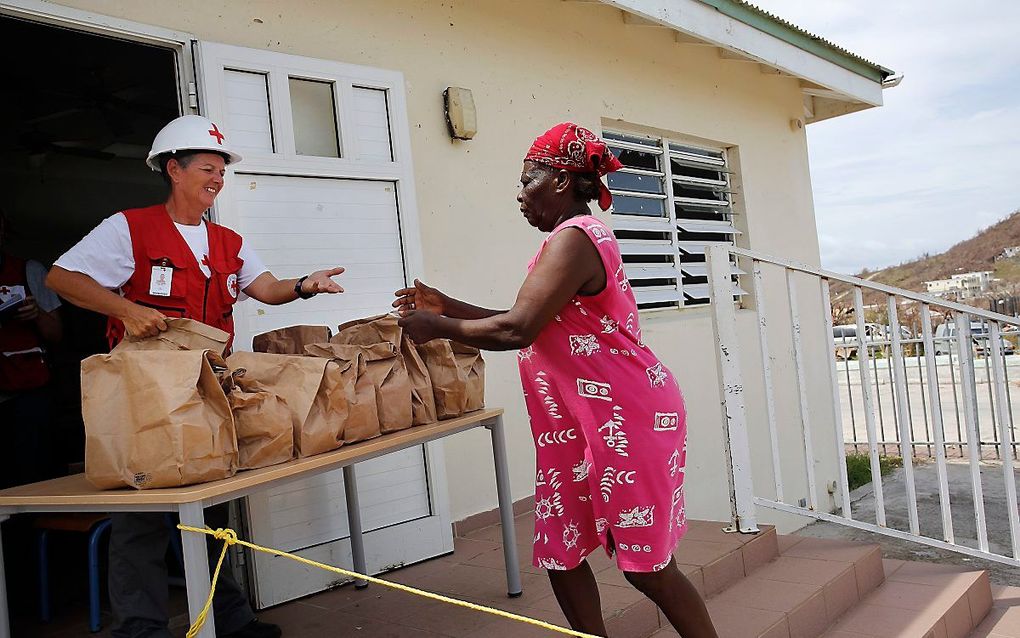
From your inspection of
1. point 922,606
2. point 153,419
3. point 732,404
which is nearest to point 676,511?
point 153,419

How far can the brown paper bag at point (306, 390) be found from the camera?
2328mm

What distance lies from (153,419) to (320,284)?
1.02 m

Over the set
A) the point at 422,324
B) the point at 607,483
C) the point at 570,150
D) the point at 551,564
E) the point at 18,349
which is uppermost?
the point at 570,150

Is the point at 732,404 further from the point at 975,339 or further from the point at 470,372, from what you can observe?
the point at 975,339

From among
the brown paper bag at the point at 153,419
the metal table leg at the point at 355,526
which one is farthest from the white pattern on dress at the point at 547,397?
the metal table leg at the point at 355,526

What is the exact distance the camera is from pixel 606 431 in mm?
2195

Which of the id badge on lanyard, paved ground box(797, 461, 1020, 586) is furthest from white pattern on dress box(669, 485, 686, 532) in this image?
paved ground box(797, 461, 1020, 586)

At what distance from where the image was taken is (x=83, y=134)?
6.19 meters

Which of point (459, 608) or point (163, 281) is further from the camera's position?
point (459, 608)

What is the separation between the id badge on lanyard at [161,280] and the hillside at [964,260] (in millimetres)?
42416

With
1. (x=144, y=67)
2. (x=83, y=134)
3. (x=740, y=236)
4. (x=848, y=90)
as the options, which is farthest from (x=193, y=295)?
(x=848, y=90)

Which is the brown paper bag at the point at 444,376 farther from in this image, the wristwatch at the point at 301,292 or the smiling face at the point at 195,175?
the smiling face at the point at 195,175

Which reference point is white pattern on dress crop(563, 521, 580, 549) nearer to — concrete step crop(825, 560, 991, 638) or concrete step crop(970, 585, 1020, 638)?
concrete step crop(825, 560, 991, 638)

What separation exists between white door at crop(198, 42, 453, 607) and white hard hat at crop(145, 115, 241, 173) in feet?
1.96
